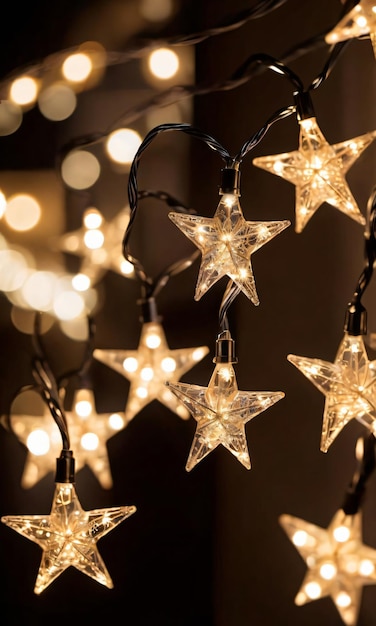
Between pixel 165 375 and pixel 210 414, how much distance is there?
212 mm

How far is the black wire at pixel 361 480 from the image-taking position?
0.86 meters

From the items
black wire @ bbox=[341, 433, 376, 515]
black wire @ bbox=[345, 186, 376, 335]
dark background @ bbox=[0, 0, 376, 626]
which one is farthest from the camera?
dark background @ bbox=[0, 0, 376, 626]

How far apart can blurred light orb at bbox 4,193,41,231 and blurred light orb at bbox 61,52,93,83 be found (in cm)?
18

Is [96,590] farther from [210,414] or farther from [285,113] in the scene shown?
[285,113]

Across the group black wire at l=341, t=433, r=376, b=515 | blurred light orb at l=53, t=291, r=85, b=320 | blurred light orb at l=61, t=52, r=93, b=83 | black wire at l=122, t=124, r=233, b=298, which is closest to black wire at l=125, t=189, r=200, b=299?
black wire at l=122, t=124, r=233, b=298

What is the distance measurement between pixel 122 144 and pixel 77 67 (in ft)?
0.42

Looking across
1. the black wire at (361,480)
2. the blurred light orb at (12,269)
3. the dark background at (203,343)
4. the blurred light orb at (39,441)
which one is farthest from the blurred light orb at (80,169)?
the black wire at (361,480)

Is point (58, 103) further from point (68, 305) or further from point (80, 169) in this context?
point (68, 305)

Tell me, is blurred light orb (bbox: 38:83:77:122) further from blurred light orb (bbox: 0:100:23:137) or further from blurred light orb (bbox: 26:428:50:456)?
blurred light orb (bbox: 26:428:50:456)

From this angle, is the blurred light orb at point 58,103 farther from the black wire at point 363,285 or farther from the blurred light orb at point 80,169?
the black wire at point 363,285

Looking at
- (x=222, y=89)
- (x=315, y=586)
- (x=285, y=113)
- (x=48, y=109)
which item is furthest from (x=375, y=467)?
(x=48, y=109)

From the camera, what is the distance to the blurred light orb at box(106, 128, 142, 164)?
1.02 metres

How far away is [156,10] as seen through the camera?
39.3 inches

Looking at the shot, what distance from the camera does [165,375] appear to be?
97cm
